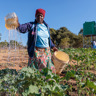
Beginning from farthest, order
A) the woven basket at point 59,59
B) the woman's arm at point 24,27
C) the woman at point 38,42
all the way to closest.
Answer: the woven basket at point 59,59, the woman at point 38,42, the woman's arm at point 24,27

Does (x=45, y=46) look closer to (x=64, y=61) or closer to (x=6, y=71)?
(x=64, y=61)

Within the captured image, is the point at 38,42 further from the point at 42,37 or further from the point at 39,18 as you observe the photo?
the point at 39,18

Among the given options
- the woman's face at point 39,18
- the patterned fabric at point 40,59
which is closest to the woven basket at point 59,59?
the patterned fabric at point 40,59

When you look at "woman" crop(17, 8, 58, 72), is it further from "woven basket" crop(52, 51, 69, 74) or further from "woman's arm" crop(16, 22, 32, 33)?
"woven basket" crop(52, 51, 69, 74)

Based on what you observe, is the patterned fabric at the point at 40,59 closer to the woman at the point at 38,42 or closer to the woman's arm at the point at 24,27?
the woman at the point at 38,42

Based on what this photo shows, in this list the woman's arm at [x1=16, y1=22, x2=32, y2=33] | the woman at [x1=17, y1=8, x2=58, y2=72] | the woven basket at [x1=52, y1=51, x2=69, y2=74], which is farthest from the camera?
the woven basket at [x1=52, y1=51, x2=69, y2=74]

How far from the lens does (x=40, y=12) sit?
190 centimetres

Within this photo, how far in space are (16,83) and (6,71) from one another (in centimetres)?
43

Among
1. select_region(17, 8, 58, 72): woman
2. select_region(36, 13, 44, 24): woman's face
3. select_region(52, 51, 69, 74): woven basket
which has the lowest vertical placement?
select_region(52, 51, 69, 74): woven basket

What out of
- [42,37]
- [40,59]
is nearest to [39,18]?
[42,37]

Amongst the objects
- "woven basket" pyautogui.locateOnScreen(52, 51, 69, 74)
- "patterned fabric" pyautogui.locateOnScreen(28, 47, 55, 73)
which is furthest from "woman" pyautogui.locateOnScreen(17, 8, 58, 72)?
"woven basket" pyautogui.locateOnScreen(52, 51, 69, 74)

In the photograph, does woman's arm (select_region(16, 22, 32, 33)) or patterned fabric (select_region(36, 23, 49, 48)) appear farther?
patterned fabric (select_region(36, 23, 49, 48))

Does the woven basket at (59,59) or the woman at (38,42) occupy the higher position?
the woman at (38,42)

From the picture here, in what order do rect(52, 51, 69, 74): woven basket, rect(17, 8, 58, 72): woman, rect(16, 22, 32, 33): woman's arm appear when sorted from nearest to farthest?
1. rect(16, 22, 32, 33): woman's arm
2. rect(17, 8, 58, 72): woman
3. rect(52, 51, 69, 74): woven basket
